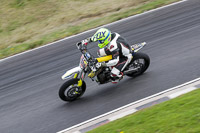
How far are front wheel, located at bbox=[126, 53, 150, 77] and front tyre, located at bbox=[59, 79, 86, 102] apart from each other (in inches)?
65.6

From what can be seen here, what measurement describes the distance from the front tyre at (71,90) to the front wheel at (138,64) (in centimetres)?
167

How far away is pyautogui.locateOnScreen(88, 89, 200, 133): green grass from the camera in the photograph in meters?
5.37

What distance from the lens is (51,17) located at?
17.8 meters

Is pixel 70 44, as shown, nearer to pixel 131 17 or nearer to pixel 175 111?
pixel 131 17

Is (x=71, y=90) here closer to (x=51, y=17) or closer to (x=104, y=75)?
(x=104, y=75)

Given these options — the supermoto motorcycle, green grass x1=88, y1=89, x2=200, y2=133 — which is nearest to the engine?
the supermoto motorcycle

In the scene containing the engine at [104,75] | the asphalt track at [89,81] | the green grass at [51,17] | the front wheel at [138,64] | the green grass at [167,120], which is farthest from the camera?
the green grass at [51,17]

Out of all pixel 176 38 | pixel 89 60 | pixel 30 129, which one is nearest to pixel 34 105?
pixel 30 129

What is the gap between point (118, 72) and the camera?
8422mm

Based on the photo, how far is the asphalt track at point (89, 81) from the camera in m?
8.05

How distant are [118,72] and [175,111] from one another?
8.80ft

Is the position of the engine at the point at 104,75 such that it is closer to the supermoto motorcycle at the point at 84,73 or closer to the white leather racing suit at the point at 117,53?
the supermoto motorcycle at the point at 84,73

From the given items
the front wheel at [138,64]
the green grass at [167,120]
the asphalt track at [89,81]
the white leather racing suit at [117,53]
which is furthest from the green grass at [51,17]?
the green grass at [167,120]

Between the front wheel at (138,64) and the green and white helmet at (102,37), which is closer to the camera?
the green and white helmet at (102,37)
